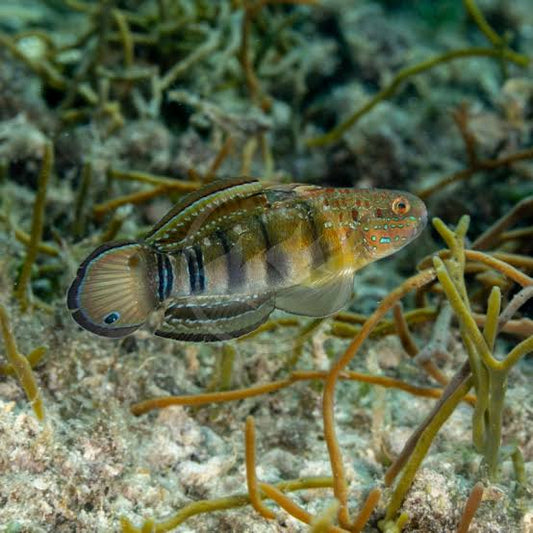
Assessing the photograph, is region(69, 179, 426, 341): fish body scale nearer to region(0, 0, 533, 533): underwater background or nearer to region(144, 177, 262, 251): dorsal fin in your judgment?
region(144, 177, 262, 251): dorsal fin

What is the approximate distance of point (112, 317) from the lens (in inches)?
97.5

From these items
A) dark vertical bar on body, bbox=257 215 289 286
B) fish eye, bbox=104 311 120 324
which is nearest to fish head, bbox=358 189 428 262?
dark vertical bar on body, bbox=257 215 289 286

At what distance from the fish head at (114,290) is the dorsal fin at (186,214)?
0.08 m

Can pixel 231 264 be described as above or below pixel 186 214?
below

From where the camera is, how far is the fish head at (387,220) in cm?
291

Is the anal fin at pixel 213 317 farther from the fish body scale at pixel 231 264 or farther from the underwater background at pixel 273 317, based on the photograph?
the underwater background at pixel 273 317

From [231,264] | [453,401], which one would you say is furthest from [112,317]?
[453,401]

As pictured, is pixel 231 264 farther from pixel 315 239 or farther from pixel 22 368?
pixel 22 368

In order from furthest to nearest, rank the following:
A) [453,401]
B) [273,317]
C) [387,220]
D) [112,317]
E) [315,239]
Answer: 1. [273,317]
2. [387,220]
3. [315,239]
4. [453,401]
5. [112,317]

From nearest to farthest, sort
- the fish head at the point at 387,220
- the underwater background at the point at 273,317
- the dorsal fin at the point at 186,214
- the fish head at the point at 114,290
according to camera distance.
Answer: the fish head at the point at 114,290, the dorsal fin at the point at 186,214, the underwater background at the point at 273,317, the fish head at the point at 387,220

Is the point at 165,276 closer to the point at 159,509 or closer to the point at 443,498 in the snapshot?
the point at 159,509

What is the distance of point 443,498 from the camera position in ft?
8.84

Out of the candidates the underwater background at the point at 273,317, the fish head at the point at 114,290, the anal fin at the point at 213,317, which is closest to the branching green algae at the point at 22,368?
the underwater background at the point at 273,317

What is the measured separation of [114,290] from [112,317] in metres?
0.11
